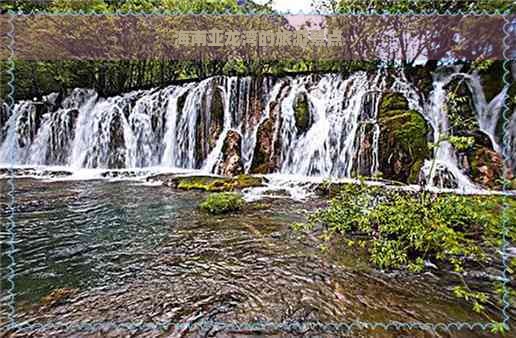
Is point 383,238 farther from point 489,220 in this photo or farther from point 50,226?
point 50,226

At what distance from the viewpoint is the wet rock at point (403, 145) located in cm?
695

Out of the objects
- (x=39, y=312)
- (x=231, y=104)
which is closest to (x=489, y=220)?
(x=39, y=312)

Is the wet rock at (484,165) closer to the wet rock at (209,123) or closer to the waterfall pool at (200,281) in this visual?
the waterfall pool at (200,281)

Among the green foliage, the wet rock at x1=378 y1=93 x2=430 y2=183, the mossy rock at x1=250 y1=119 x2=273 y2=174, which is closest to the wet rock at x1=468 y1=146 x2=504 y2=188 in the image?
the wet rock at x1=378 y1=93 x2=430 y2=183

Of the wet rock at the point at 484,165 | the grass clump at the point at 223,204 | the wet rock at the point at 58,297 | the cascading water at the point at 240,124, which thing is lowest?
the wet rock at the point at 58,297

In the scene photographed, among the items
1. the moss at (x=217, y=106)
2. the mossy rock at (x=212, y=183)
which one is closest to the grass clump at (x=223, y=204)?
the mossy rock at (x=212, y=183)

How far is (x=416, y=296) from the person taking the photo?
7.66 feet

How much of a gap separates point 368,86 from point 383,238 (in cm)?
719

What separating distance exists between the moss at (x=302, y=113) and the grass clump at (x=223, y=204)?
16.5 ft

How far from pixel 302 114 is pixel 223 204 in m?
5.56

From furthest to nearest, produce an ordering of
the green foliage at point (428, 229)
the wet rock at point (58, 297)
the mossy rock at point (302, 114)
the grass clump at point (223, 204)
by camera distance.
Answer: the mossy rock at point (302, 114)
the grass clump at point (223, 204)
the green foliage at point (428, 229)
the wet rock at point (58, 297)

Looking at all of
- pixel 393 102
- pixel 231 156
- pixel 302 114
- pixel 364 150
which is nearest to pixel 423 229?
pixel 364 150

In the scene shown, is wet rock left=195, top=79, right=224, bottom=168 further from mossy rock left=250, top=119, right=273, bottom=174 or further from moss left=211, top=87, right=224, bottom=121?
mossy rock left=250, top=119, right=273, bottom=174

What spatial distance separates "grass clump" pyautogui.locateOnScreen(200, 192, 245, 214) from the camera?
493 cm
